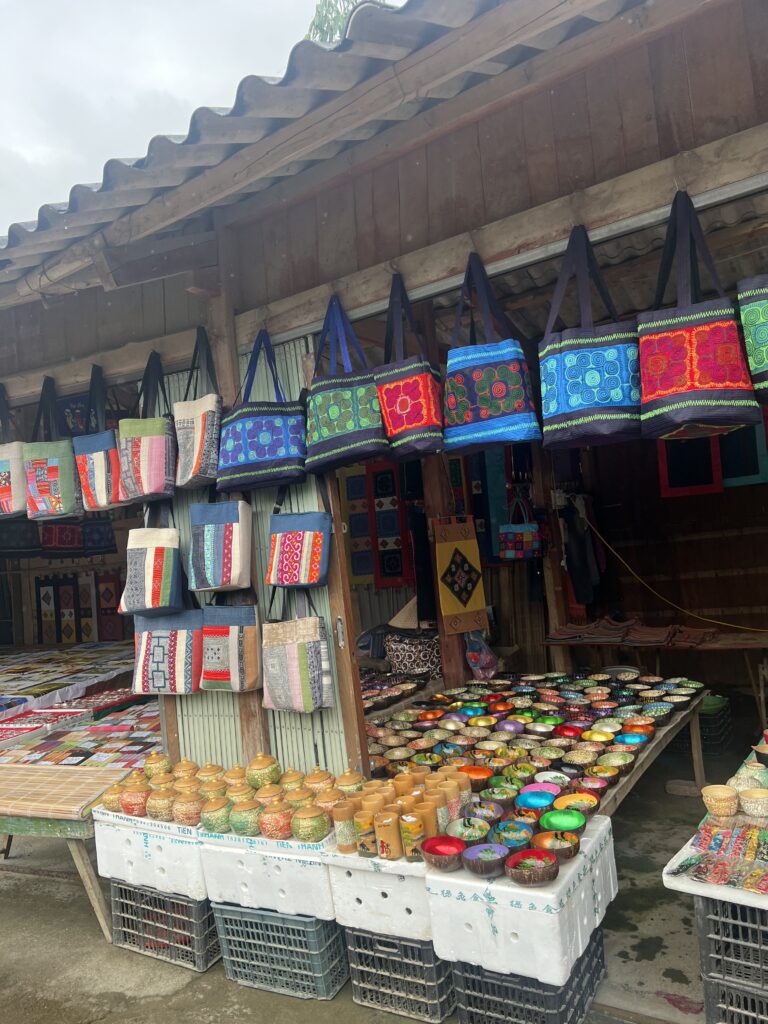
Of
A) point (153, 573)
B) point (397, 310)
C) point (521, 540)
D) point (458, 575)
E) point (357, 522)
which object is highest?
point (397, 310)

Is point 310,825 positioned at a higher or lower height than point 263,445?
lower

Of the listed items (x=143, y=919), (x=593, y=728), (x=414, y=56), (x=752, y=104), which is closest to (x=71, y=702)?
(x=143, y=919)

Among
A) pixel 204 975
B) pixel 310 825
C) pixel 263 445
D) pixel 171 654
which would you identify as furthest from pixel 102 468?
pixel 204 975

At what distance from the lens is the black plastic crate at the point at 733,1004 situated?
219 centimetres

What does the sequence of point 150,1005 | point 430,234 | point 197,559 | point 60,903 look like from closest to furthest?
point 150,1005, point 430,234, point 197,559, point 60,903

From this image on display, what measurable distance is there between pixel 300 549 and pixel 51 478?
1932 millimetres

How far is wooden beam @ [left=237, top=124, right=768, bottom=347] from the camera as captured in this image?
2.59 metres

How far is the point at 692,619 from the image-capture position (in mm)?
7168

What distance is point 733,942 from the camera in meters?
2.23

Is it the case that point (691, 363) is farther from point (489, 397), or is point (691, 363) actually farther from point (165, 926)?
point (165, 926)

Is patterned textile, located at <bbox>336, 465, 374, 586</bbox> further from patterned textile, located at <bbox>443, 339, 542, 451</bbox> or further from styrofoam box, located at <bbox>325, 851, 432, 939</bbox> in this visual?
styrofoam box, located at <bbox>325, 851, 432, 939</bbox>

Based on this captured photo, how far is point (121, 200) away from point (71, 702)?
4.29 meters

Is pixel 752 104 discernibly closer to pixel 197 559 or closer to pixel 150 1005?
pixel 197 559

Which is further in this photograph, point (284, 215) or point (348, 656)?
point (284, 215)
